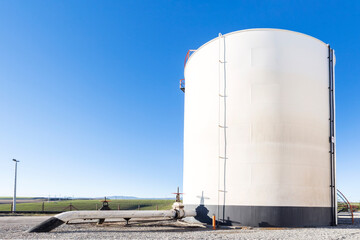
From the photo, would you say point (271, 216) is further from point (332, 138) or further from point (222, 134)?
point (332, 138)

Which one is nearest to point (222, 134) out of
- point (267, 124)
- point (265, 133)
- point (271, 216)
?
point (265, 133)

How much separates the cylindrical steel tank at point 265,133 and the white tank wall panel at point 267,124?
0.05 meters

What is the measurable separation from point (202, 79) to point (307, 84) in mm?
5660

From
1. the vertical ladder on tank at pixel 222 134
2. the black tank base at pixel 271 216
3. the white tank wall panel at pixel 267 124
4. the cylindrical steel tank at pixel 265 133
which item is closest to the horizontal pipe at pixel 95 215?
A: the cylindrical steel tank at pixel 265 133

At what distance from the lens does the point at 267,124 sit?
1585 centimetres

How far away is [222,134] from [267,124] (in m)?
2.33

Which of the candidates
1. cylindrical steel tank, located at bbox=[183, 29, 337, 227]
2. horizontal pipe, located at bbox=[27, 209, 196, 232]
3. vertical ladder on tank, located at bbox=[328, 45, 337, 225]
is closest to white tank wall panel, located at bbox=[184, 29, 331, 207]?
cylindrical steel tank, located at bbox=[183, 29, 337, 227]

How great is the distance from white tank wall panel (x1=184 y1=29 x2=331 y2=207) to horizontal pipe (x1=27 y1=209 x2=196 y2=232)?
1.50m

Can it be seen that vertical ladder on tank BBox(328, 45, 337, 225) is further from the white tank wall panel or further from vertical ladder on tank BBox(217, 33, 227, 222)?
vertical ladder on tank BBox(217, 33, 227, 222)

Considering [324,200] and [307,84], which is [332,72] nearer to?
[307,84]

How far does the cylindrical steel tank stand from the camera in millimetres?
15320

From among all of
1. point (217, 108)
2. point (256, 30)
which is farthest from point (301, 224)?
point (256, 30)

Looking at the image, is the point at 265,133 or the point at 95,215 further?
the point at 265,133

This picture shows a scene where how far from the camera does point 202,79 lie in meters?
18.1
